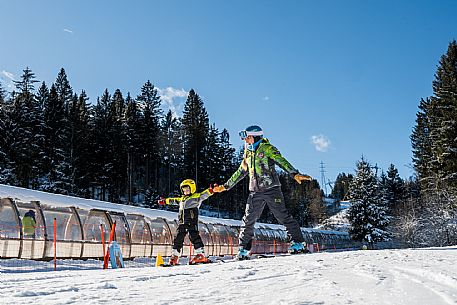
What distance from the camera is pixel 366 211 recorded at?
155 feet

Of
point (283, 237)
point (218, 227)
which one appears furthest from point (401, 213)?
point (218, 227)

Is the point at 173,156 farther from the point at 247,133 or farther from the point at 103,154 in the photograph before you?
the point at 247,133

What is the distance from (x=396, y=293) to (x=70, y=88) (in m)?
64.4

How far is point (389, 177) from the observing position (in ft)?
295

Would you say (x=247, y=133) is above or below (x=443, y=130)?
below

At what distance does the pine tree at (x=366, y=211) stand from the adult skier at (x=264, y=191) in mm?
42176

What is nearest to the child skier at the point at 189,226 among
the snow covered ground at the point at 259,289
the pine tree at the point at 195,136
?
the snow covered ground at the point at 259,289

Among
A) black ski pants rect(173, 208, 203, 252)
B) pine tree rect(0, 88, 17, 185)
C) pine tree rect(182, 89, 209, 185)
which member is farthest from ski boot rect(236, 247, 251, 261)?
pine tree rect(182, 89, 209, 185)

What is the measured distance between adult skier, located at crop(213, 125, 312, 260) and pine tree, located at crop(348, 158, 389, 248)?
138ft

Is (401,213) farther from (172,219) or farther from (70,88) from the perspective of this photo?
(70,88)

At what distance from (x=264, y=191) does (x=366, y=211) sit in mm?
42983

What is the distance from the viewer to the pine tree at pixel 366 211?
153 feet

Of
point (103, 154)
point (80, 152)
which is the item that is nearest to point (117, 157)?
point (103, 154)

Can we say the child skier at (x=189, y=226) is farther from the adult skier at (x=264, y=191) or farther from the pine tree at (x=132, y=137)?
the pine tree at (x=132, y=137)
